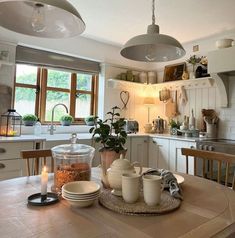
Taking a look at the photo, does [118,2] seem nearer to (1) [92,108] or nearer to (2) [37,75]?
(2) [37,75]

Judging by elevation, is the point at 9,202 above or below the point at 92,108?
below

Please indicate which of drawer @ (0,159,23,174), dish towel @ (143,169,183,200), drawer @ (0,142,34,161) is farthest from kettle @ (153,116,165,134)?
dish towel @ (143,169,183,200)

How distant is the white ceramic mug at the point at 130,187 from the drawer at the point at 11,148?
1.85 metres

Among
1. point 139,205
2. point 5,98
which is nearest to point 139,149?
point 5,98

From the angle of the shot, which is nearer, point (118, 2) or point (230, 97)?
point (118, 2)

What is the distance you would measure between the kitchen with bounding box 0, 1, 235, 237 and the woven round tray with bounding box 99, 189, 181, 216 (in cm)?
177

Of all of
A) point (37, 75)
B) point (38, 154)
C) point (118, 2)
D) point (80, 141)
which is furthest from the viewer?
point (37, 75)

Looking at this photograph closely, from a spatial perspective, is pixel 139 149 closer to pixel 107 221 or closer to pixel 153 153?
pixel 153 153

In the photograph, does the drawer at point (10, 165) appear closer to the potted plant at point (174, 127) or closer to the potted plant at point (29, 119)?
the potted plant at point (29, 119)

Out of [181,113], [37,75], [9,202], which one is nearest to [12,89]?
[37,75]

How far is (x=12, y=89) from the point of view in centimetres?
318

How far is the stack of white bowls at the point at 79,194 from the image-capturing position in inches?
38.3

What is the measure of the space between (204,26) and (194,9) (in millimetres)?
607

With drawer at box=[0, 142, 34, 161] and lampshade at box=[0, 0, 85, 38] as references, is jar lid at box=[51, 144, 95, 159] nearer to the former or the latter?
lampshade at box=[0, 0, 85, 38]
